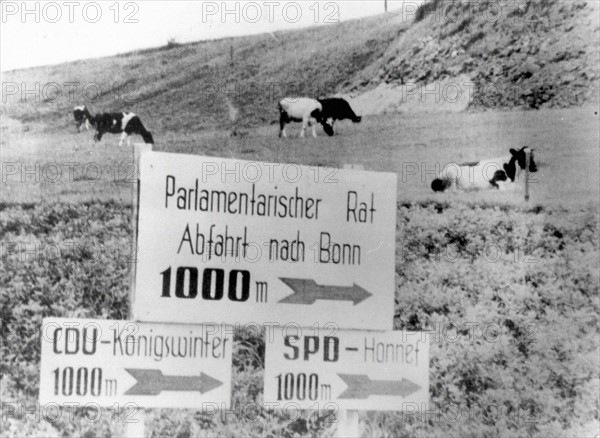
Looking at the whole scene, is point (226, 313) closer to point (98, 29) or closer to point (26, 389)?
point (26, 389)

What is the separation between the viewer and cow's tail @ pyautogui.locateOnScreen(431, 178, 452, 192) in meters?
2.38

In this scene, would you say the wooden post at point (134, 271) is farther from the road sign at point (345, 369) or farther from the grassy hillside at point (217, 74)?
the road sign at point (345, 369)

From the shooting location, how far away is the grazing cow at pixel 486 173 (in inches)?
94.3

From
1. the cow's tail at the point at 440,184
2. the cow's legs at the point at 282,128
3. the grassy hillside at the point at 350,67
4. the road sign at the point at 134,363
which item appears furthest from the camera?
the cow's tail at the point at 440,184

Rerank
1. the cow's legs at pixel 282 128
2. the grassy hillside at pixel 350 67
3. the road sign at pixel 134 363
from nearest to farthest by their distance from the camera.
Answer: the road sign at pixel 134 363 → the grassy hillside at pixel 350 67 → the cow's legs at pixel 282 128

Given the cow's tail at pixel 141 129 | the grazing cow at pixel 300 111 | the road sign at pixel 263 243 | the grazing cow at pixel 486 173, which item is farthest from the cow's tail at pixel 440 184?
the cow's tail at pixel 141 129

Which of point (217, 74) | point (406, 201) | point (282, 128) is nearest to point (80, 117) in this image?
point (217, 74)

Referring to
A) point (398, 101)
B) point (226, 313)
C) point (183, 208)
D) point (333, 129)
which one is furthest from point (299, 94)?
point (226, 313)

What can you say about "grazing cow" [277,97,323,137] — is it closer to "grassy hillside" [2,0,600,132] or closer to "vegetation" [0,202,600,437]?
"grassy hillside" [2,0,600,132]

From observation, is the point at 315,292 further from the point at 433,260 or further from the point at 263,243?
the point at 433,260

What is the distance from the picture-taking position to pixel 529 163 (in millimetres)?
2434

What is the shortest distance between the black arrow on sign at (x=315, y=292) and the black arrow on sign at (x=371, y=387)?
0.20 m

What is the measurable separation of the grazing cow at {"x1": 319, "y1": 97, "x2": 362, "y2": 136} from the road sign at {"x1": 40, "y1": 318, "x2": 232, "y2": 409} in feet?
2.00

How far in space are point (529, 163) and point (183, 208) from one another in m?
0.99
